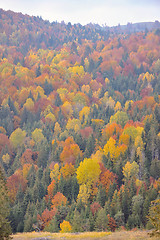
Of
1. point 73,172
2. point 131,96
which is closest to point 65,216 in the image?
point 73,172

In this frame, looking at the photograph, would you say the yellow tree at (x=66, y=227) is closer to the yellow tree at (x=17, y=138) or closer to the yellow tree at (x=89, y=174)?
the yellow tree at (x=89, y=174)

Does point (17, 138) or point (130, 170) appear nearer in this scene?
point (130, 170)

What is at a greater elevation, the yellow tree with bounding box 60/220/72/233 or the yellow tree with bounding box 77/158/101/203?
the yellow tree with bounding box 77/158/101/203

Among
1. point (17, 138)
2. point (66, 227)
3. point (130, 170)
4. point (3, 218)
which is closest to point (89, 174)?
point (130, 170)

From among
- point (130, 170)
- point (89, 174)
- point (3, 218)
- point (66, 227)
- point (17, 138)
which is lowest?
point (66, 227)

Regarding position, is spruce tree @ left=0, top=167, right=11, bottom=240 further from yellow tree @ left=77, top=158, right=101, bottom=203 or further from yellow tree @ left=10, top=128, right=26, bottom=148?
yellow tree @ left=10, top=128, right=26, bottom=148

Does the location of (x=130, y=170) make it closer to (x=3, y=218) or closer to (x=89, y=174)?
(x=89, y=174)

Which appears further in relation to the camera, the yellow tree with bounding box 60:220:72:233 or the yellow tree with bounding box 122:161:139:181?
the yellow tree with bounding box 122:161:139:181

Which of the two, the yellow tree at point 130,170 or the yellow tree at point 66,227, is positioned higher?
the yellow tree at point 130,170

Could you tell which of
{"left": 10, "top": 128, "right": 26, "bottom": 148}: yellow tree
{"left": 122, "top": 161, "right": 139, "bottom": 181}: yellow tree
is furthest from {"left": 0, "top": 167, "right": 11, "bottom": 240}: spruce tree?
{"left": 10, "top": 128, "right": 26, "bottom": 148}: yellow tree

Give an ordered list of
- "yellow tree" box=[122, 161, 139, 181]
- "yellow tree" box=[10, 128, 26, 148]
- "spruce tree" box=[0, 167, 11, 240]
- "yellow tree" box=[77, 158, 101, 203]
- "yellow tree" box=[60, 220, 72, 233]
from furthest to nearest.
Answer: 1. "yellow tree" box=[10, 128, 26, 148]
2. "yellow tree" box=[77, 158, 101, 203]
3. "yellow tree" box=[122, 161, 139, 181]
4. "yellow tree" box=[60, 220, 72, 233]
5. "spruce tree" box=[0, 167, 11, 240]

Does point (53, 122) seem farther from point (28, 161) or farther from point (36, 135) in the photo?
point (28, 161)

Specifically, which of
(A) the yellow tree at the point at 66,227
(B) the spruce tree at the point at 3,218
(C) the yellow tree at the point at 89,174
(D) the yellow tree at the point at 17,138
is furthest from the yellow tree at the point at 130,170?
(D) the yellow tree at the point at 17,138

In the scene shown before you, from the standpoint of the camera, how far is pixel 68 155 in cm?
9881
